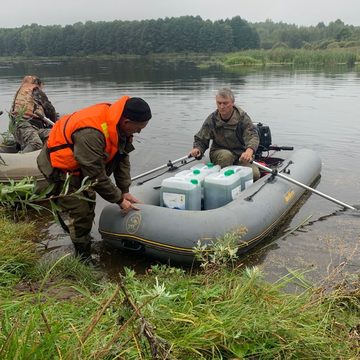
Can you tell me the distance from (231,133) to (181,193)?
4.52 ft

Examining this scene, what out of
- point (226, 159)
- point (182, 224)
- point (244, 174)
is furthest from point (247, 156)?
point (182, 224)

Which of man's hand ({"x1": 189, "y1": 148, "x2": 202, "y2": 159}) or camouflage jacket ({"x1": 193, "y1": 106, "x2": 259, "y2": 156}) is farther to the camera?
man's hand ({"x1": 189, "y1": 148, "x2": 202, "y2": 159})

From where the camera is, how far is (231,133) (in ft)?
18.4

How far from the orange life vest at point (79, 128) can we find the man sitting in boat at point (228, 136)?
1886 millimetres

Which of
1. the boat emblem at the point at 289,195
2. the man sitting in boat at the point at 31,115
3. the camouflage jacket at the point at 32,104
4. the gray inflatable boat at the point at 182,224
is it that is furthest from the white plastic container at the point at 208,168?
the camouflage jacket at the point at 32,104

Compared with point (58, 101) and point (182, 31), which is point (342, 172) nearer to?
point (58, 101)

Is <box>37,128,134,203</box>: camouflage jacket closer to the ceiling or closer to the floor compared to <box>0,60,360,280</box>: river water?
closer to the ceiling

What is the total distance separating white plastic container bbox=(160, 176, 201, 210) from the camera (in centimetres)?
460

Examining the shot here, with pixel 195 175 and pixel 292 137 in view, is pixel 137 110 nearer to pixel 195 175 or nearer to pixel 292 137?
pixel 195 175

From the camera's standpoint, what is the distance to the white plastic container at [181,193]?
15.1ft

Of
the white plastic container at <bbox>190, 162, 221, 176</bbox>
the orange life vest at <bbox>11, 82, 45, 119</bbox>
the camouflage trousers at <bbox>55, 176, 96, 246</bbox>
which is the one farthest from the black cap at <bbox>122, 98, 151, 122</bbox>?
the orange life vest at <bbox>11, 82, 45, 119</bbox>

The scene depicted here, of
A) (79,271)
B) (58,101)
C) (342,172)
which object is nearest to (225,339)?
(79,271)

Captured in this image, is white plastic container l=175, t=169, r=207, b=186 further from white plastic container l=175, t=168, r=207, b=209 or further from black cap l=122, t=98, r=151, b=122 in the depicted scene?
black cap l=122, t=98, r=151, b=122

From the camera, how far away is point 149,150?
30.3 feet
